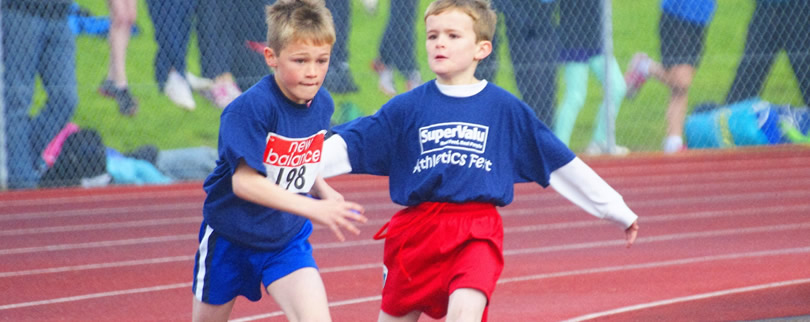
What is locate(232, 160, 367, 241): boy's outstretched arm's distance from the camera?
123 inches

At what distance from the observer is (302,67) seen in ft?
11.2

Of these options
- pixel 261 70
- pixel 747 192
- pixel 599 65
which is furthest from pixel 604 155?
pixel 261 70

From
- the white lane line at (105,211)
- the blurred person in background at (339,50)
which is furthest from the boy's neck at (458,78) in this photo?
the blurred person in background at (339,50)

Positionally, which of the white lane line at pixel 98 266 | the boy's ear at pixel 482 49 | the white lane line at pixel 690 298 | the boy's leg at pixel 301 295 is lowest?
the white lane line at pixel 98 266

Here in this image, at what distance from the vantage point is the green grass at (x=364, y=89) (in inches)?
472

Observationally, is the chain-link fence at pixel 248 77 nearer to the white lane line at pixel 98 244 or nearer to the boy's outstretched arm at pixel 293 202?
the white lane line at pixel 98 244

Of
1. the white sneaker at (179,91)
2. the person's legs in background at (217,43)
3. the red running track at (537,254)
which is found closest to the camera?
the red running track at (537,254)

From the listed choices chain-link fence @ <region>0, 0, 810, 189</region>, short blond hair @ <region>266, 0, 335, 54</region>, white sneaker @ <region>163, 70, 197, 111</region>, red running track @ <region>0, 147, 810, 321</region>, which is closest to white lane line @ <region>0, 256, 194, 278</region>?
red running track @ <region>0, 147, 810, 321</region>

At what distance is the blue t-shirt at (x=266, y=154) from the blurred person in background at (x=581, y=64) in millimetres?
7772

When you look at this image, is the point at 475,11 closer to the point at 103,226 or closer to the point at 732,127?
the point at 103,226

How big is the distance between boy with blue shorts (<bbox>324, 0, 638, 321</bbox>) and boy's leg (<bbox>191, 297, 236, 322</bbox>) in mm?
507

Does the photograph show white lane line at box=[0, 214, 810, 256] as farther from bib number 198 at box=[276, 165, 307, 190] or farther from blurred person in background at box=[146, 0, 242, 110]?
bib number 198 at box=[276, 165, 307, 190]

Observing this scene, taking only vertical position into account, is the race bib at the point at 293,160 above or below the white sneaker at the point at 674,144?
above

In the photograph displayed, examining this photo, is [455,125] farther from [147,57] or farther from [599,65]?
[147,57]
